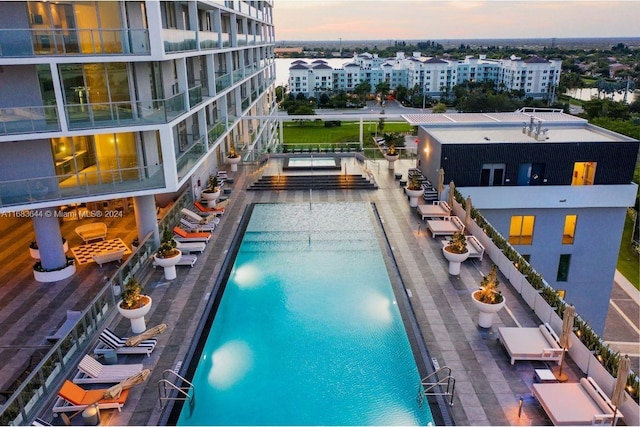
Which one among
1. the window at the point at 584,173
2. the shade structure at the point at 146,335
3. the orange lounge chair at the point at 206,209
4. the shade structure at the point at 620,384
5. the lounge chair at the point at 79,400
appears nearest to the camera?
the shade structure at the point at 620,384

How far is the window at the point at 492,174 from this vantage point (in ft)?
71.2

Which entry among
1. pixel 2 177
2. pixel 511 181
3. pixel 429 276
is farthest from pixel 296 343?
pixel 511 181

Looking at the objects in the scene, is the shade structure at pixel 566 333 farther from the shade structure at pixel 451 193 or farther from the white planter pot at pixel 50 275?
the white planter pot at pixel 50 275

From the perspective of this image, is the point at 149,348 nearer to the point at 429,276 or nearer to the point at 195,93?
the point at 429,276

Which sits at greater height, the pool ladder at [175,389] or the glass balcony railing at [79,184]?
the glass balcony railing at [79,184]

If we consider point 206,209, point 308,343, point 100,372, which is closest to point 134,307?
point 100,372

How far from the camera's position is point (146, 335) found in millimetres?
11242

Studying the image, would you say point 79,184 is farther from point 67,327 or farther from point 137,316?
point 137,316

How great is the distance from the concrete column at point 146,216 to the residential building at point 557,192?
12927 millimetres

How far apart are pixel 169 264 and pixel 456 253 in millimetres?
8999

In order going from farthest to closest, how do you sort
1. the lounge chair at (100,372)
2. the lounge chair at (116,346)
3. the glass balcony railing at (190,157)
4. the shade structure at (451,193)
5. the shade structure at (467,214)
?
1. the shade structure at (451,193)
2. the shade structure at (467,214)
3. the glass balcony railing at (190,157)
4. the lounge chair at (116,346)
5. the lounge chair at (100,372)

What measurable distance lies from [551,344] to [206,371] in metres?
8.04

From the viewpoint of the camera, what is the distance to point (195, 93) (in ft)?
59.3

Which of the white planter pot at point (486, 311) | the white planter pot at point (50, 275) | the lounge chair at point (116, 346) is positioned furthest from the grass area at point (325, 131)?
the lounge chair at point (116, 346)
